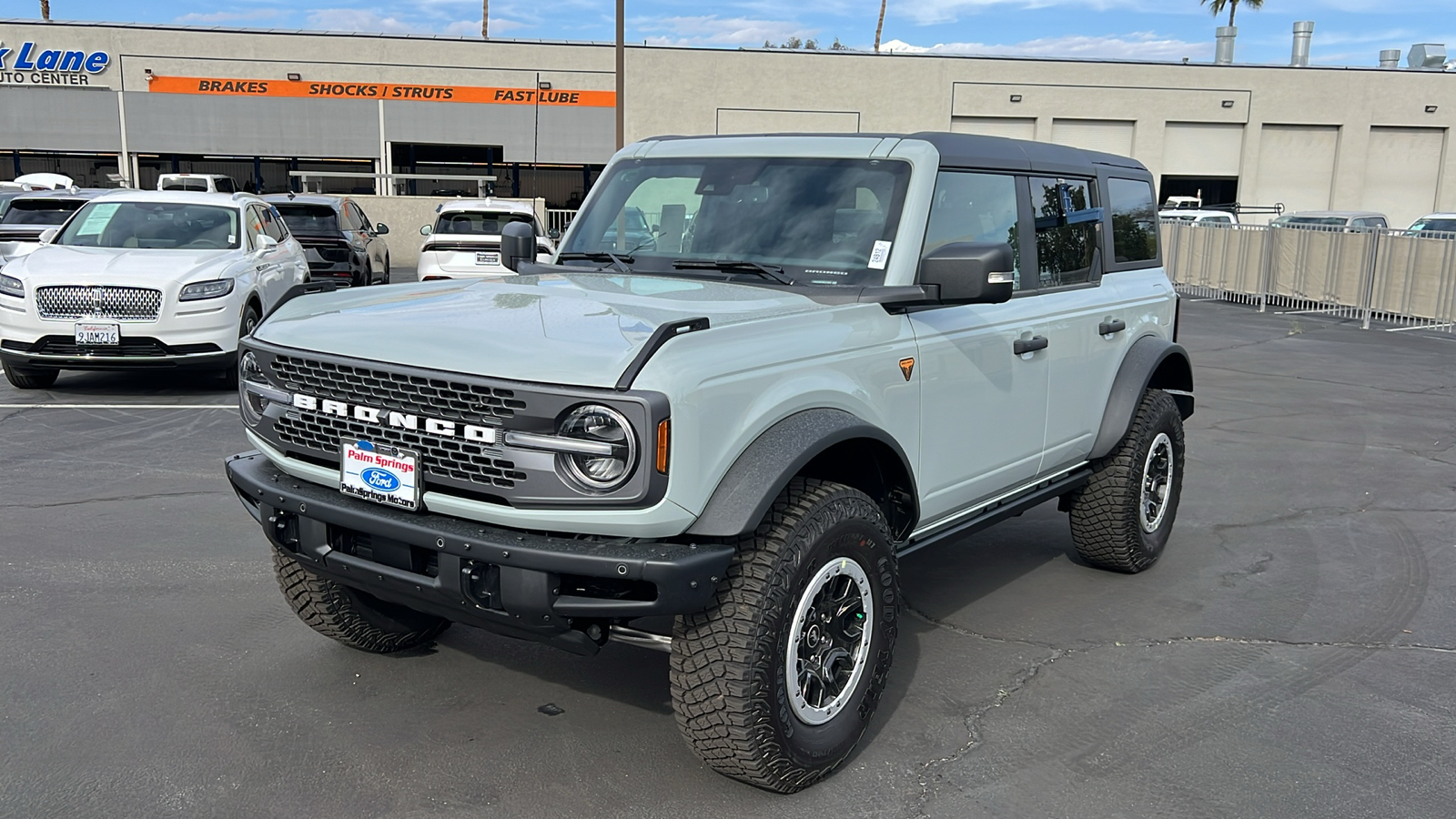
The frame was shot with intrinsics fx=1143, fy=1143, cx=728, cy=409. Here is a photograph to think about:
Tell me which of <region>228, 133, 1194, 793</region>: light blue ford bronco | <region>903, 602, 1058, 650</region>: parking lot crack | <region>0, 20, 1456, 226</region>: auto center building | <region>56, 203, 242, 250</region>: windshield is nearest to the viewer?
<region>228, 133, 1194, 793</region>: light blue ford bronco

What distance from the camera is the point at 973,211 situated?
14.7 ft

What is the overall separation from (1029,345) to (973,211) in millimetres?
577

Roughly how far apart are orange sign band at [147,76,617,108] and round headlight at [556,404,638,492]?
36.8m

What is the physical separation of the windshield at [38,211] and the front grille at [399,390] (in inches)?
619

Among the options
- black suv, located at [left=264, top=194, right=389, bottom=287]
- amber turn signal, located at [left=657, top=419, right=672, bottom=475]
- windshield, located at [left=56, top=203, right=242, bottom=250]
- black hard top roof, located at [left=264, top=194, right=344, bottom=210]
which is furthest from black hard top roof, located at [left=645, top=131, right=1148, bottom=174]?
black hard top roof, located at [left=264, top=194, right=344, bottom=210]

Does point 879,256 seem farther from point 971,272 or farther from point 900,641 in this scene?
point 900,641

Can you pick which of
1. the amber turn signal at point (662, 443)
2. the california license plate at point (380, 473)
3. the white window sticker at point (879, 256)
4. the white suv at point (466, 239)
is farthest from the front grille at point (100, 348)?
the amber turn signal at point (662, 443)

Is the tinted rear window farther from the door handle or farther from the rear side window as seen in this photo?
the door handle

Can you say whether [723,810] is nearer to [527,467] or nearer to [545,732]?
[545,732]

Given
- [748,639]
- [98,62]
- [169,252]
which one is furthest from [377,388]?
[98,62]

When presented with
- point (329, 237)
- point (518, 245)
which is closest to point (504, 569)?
point (518, 245)

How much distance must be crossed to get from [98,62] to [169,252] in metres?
33.4

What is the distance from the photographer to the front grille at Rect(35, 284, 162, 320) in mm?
9484

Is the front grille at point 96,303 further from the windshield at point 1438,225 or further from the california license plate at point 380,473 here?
the windshield at point 1438,225
